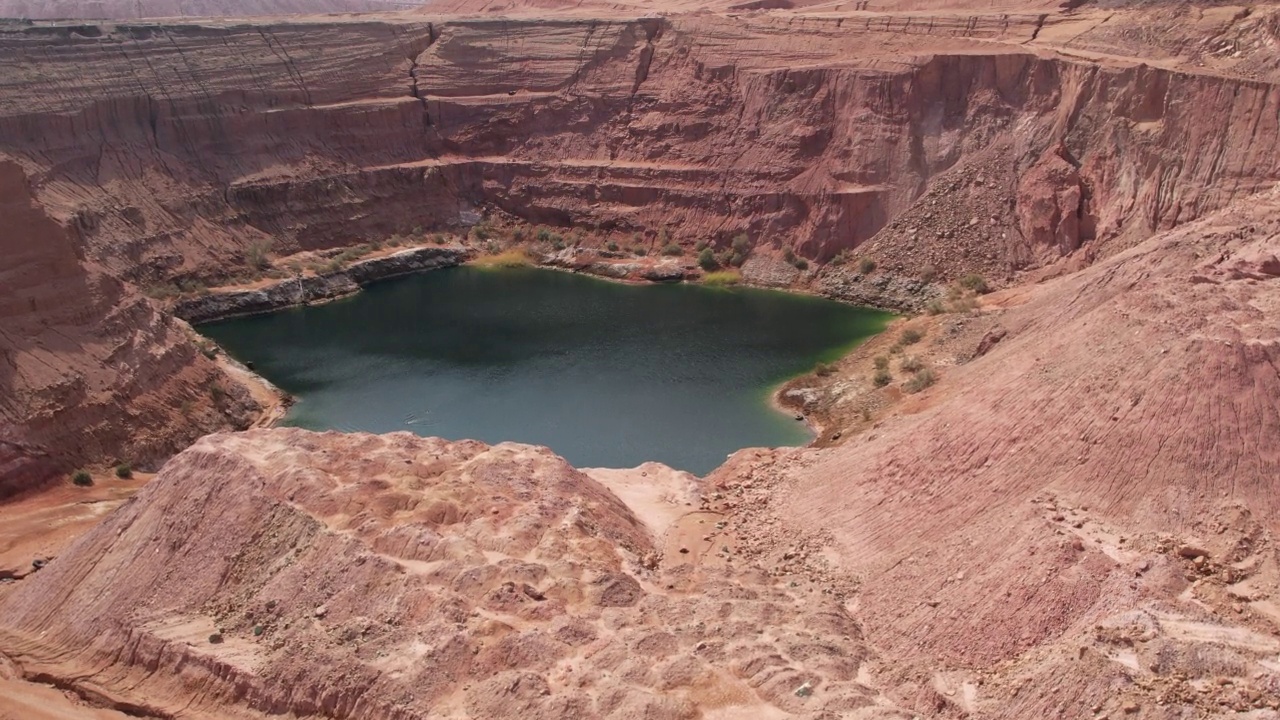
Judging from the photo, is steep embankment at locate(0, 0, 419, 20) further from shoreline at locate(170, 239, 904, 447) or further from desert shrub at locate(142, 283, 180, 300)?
desert shrub at locate(142, 283, 180, 300)

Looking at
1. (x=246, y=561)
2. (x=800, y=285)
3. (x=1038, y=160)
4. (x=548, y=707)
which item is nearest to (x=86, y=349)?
(x=246, y=561)

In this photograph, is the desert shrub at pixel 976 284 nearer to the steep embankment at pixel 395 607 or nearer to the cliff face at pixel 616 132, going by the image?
the cliff face at pixel 616 132

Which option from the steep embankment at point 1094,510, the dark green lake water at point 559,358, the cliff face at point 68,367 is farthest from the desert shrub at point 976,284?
the cliff face at point 68,367

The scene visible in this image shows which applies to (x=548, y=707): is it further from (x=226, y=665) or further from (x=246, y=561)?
(x=246, y=561)

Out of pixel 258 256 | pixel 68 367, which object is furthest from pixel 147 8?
pixel 68 367

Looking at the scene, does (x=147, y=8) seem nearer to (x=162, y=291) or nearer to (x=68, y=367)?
(x=162, y=291)
